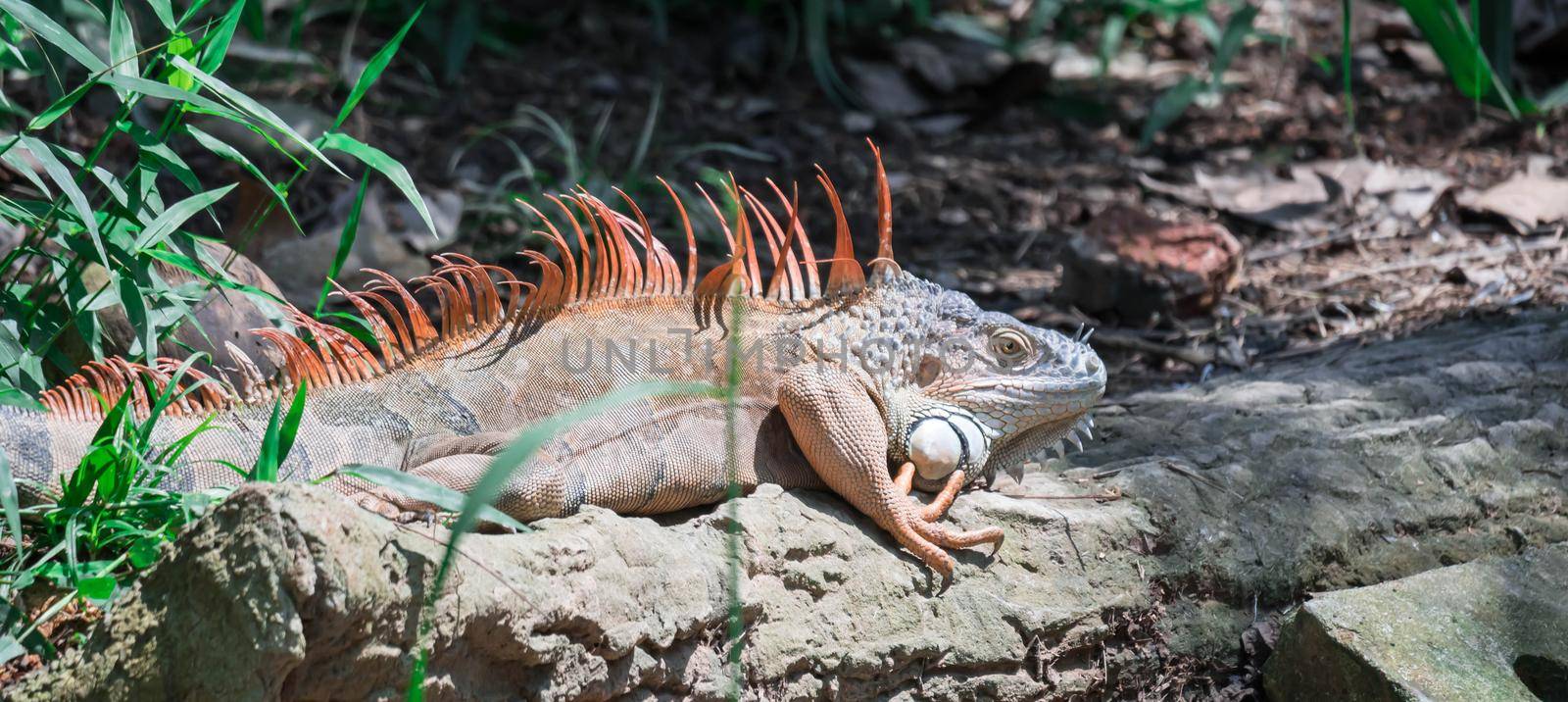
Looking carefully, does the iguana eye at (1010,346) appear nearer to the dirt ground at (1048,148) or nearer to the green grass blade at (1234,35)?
the dirt ground at (1048,148)

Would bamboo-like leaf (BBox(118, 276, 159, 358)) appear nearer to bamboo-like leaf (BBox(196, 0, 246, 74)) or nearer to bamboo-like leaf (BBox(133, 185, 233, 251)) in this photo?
bamboo-like leaf (BBox(133, 185, 233, 251))

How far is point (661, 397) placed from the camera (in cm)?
447

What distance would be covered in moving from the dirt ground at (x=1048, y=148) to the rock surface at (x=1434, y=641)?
276 cm

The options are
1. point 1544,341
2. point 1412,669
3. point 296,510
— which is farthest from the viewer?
point 1544,341

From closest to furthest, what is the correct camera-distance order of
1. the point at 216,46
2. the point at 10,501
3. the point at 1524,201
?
the point at 10,501, the point at 216,46, the point at 1524,201

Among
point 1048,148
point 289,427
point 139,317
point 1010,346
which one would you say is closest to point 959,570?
point 1010,346

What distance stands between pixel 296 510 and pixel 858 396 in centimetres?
197

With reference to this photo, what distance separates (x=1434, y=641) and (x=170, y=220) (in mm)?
4077

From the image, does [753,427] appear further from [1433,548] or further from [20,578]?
[1433,548]

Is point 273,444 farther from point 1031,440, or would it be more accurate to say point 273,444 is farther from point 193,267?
point 1031,440

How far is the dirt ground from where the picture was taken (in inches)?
314

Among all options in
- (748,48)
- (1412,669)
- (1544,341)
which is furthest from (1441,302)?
(748,48)

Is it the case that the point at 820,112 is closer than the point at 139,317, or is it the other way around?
the point at 139,317

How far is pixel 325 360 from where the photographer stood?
4.29 m
